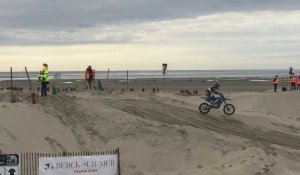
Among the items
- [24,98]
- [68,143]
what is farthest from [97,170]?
[24,98]

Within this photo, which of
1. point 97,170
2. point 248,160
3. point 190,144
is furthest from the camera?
point 190,144

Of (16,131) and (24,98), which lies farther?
(24,98)

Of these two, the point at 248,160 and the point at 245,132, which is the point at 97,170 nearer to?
the point at 248,160

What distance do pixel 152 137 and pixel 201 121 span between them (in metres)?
3.60

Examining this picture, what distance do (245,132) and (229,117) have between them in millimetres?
2311

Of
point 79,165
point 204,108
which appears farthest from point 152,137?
point 79,165

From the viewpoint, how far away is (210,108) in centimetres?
2191

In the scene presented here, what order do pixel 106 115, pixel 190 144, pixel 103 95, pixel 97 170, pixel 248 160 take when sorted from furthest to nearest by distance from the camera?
pixel 103 95, pixel 106 115, pixel 190 144, pixel 248 160, pixel 97 170

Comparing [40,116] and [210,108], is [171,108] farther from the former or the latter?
[40,116]

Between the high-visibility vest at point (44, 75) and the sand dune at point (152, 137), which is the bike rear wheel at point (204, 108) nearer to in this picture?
the sand dune at point (152, 137)

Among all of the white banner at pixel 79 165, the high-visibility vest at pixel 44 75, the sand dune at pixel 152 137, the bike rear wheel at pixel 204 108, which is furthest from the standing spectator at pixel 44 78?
the white banner at pixel 79 165

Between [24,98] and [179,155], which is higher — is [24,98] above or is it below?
above

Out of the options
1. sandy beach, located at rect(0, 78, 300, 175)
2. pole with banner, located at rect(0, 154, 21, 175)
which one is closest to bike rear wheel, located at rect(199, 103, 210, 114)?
sandy beach, located at rect(0, 78, 300, 175)

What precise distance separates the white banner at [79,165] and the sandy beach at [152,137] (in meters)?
3.12
